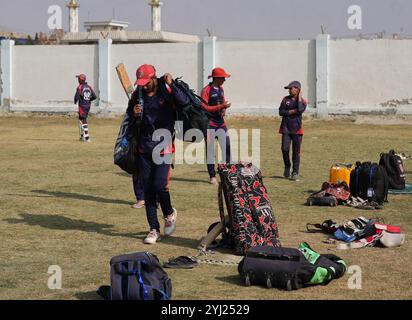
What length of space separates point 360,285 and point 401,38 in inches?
1032

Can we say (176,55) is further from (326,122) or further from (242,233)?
(242,233)

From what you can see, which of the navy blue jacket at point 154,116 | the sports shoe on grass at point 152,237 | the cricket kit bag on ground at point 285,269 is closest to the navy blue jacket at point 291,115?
the navy blue jacket at point 154,116

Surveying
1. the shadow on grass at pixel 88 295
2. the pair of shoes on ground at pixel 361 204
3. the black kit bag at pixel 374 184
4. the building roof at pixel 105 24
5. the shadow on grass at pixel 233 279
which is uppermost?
the building roof at pixel 105 24

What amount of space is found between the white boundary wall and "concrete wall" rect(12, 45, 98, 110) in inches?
1.8

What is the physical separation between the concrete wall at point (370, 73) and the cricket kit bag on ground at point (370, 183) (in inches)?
809

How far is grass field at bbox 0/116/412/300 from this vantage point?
7.39 metres

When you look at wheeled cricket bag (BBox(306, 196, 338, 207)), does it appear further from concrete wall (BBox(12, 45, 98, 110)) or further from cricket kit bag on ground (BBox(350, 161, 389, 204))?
concrete wall (BBox(12, 45, 98, 110))

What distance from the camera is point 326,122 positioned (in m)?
32.2

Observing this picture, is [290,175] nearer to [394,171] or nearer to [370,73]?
[394,171]

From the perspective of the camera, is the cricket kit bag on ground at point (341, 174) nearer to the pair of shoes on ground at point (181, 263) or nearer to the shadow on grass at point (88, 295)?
the pair of shoes on ground at point (181, 263)

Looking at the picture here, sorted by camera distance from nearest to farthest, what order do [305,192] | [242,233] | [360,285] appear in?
[360,285]
[242,233]
[305,192]

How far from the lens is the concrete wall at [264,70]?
109ft

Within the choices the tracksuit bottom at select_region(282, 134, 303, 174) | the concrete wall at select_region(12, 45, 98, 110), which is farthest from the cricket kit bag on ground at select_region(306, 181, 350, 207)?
the concrete wall at select_region(12, 45, 98, 110)
